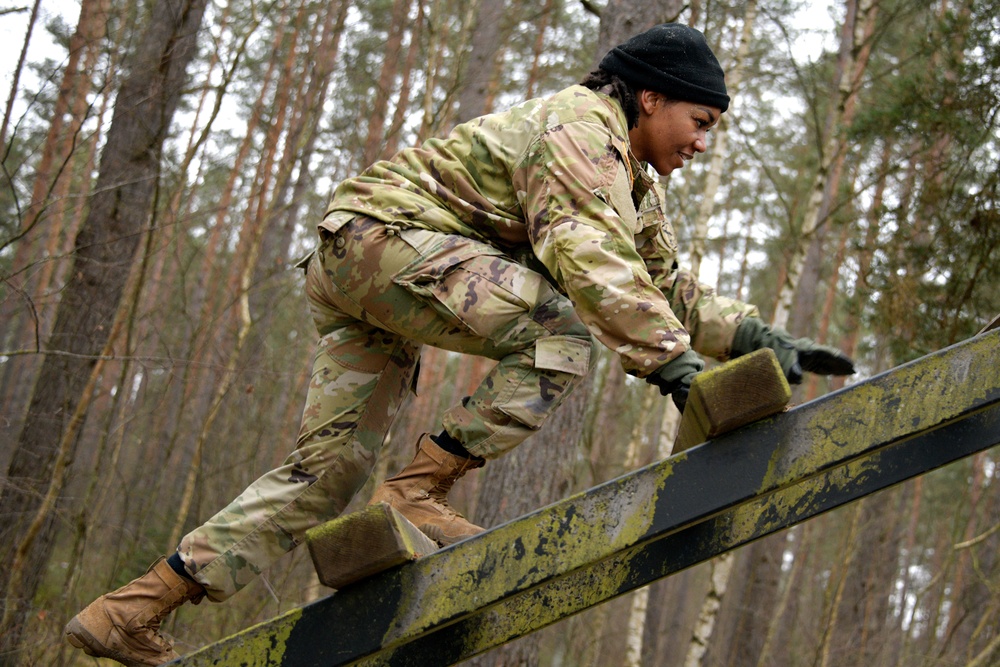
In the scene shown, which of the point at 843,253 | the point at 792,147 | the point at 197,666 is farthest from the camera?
the point at 792,147

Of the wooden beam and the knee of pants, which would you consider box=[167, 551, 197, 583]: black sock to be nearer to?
the wooden beam

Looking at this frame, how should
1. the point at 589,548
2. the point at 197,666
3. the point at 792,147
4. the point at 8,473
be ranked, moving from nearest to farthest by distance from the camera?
the point at 589,548, the point at 197,666, the point at 8,473, the point at 792,147

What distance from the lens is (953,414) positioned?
228 cm

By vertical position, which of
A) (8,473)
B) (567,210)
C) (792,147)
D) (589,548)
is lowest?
(8,473)

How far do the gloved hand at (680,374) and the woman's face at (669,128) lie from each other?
704 mm

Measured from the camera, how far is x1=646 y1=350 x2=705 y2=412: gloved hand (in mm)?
2375

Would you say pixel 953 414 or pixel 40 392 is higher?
pixel 953 414

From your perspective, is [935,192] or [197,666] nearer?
[197,666]

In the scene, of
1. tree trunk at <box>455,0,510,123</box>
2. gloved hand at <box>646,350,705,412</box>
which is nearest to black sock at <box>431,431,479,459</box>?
gloved hand at <box>646,350,705,412</box>

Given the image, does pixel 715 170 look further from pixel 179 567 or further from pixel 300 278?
pixel 179 567

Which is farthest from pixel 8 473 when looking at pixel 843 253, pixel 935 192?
pixel 843 253

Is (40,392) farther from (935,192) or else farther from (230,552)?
(935,192)

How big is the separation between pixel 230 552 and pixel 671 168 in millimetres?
1738

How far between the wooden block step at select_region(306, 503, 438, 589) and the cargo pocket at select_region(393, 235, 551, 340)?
0.61m
